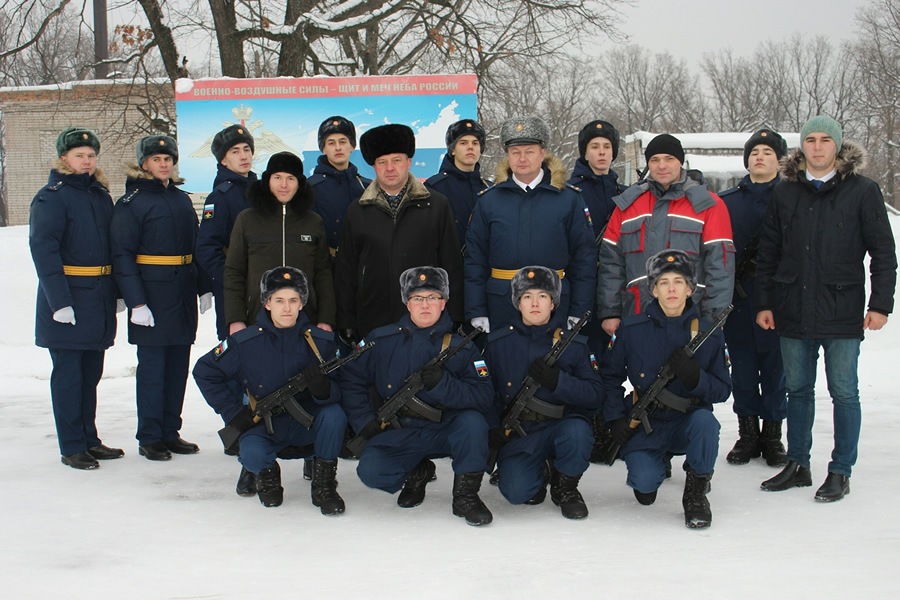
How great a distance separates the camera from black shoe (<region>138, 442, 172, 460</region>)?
5.09 meters

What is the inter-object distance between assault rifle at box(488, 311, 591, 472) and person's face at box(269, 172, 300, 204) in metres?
1.72

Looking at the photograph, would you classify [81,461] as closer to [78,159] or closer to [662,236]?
[78,159]

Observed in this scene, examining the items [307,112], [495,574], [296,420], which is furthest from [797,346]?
[307,112]

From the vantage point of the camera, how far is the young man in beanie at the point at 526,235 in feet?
15.2

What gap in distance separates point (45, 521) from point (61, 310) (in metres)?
1.35

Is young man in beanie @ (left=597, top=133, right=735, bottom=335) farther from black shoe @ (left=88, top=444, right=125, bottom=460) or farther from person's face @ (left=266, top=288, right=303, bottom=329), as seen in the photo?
black shoe @ (left=88, top=444, right=125, bottom=460)

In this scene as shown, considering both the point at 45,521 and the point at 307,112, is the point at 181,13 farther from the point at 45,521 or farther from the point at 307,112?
the point at 45,521

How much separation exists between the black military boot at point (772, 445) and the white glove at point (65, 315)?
4.18 metres

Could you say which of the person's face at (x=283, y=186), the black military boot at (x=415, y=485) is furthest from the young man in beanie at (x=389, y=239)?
the black military boot at (x=415, y=485)

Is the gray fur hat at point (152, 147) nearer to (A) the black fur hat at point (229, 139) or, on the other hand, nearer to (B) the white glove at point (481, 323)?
(A) the black fur hat at point (229, 139)

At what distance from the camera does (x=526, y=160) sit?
4.68 metres

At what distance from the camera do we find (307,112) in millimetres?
9016

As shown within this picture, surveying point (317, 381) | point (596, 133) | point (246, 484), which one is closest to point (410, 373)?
point (317, 381)

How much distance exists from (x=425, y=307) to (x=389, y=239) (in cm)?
63
